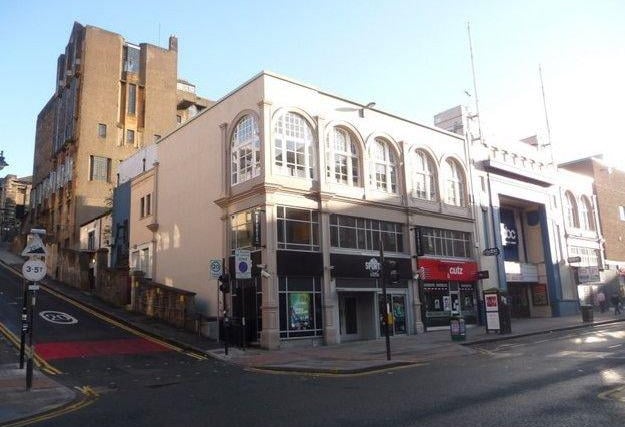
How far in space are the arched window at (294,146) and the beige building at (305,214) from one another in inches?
2.1

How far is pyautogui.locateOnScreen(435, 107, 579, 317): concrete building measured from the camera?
35.4 meters

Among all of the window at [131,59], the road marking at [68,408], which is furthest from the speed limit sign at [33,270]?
the window at [131,59]

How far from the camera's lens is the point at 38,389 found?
1241 cm

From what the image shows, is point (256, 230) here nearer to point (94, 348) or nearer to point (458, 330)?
point (94, 348)

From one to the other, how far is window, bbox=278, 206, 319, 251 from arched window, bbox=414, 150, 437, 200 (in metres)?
8.39

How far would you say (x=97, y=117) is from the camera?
5238 centimetres

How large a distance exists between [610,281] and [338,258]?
109 ft

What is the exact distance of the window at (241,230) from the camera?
23.9 meters

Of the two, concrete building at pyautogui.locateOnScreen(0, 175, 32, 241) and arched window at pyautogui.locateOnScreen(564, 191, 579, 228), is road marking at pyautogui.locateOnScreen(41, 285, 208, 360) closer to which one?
arched window at pyautogui.locateOnScreen(564, 191, 579, 228)

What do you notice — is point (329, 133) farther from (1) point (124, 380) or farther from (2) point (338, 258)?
(1) point (124, 380)

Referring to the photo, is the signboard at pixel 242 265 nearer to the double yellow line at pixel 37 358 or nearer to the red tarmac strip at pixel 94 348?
the red tarmac strip at pixel 94 348

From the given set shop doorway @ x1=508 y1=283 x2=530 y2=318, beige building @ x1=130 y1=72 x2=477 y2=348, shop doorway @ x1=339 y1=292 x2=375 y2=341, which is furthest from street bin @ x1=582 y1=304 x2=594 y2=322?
shop doorway @ x1=339 y1=292 x2=375 y2=341

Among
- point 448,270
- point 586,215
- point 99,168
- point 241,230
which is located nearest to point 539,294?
point 586,215

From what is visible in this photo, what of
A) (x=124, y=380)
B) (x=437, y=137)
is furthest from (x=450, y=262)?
(x=124, y=380)
